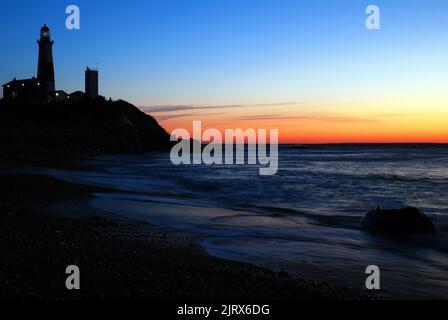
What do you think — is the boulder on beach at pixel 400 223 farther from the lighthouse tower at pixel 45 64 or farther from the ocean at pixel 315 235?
the lighthouse tower at pixel 45 64

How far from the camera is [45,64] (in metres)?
65.8

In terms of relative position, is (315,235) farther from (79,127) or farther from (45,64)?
(45,64)

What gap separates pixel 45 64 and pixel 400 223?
65161mm

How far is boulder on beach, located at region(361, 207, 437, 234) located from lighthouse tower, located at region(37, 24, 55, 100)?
211ft

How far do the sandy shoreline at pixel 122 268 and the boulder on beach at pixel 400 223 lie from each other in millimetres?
5232

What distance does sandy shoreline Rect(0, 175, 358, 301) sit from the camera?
186 inches

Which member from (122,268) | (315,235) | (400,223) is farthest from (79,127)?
(122,268)

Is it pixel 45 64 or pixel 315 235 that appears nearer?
pixel 315 235

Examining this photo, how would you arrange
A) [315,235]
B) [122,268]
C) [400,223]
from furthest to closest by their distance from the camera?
1. [400,223]
2. [315,235]
3. [122,268]

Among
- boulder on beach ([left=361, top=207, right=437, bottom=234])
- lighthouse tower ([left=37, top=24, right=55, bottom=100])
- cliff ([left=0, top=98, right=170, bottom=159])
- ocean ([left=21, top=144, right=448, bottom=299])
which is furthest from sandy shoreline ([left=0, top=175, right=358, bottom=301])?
lighthouse tower ([left=37, top=24, right=55, bottom=100])

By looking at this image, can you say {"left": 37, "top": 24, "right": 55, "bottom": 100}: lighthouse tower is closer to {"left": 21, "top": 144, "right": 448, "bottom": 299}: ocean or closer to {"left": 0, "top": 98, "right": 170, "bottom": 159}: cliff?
{"left": 0, "top": 98, "right": 170, "bottom": 159}: cliff
